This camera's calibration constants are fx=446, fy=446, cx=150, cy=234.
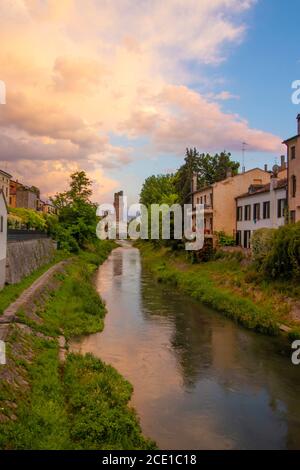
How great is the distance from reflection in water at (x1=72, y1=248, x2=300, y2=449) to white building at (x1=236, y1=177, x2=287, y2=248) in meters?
12.1

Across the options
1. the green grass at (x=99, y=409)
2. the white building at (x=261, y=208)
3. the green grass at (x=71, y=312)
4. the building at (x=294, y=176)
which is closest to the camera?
the green grass at (x=99, y=409)

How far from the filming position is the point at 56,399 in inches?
478

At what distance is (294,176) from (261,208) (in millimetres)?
7387

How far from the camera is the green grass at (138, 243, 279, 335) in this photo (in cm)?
2289

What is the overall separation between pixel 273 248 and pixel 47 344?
14570 millimetres

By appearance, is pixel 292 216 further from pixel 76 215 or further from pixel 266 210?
pixel 76 215

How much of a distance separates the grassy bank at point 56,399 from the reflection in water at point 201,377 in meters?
0.95

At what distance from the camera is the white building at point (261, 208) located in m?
34.6

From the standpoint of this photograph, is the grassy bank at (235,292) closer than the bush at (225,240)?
Yes

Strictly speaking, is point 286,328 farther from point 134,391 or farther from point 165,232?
point 165,232

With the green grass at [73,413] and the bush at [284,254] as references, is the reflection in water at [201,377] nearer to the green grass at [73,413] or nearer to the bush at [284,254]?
the green grass at [73,413]

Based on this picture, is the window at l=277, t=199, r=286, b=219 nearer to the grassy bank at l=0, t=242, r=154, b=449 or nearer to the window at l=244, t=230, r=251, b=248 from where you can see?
the window at l=244, t=230, r=251, b=248

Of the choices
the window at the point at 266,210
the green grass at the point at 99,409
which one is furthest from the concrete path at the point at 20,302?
the window at the point at 266,210
